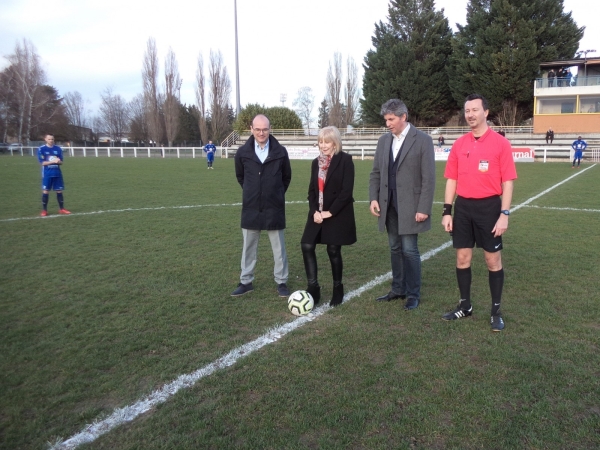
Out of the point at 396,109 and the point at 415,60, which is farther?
the point at 415,60

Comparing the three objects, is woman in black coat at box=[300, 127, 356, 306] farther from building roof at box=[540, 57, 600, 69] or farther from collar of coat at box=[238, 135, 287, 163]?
building roof at box=[540, 57, 600, 69]

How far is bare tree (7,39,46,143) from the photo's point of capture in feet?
178

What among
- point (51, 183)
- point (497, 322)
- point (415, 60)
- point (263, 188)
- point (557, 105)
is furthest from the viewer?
point (415, 60)

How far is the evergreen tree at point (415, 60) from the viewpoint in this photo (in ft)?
153

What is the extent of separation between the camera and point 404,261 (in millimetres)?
4805

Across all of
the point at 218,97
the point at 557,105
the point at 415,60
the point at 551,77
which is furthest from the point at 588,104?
the point at 218,97

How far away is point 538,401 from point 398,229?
205 centimetres

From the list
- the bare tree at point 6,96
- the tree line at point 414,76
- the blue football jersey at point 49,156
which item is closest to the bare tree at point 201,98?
the tree line at point 414,76

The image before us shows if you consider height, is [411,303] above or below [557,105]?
below

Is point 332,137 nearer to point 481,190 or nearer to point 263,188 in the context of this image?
point 263,188

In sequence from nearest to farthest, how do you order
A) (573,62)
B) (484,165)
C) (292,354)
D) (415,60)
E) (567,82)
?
(292,354), (484,165), (567,82), (573,62), (415,60)

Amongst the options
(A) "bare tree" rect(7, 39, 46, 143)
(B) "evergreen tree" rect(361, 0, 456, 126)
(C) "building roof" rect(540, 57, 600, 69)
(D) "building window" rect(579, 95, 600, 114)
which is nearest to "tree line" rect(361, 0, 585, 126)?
(B) "evergreen tree" rect(361, 0, 456, 126)

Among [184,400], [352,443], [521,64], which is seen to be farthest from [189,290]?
[521,64]

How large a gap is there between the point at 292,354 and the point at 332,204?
1.57 meters
